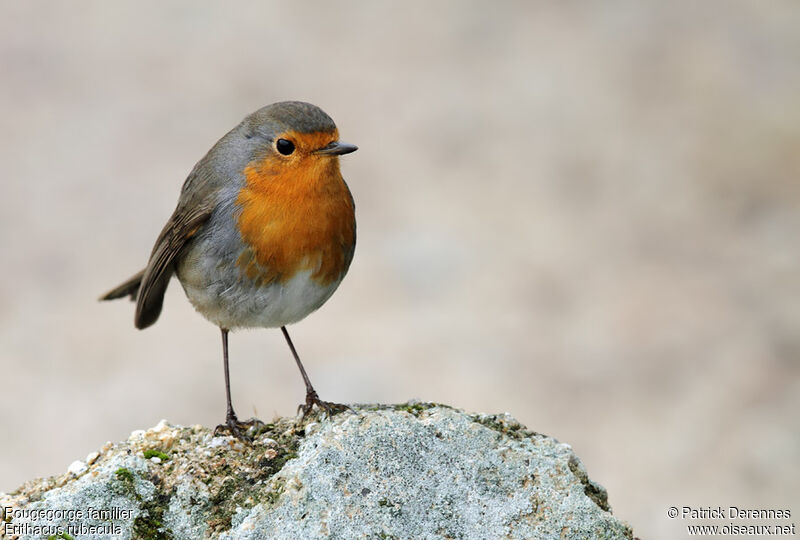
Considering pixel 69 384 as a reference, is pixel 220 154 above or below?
below

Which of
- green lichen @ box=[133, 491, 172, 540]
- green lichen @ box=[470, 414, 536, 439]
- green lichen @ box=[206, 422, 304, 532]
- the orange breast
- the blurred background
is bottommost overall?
green lichen @ box=[133, 491, 172, 540]

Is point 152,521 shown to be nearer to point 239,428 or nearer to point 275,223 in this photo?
point 239,428

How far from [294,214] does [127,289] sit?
1.58 m

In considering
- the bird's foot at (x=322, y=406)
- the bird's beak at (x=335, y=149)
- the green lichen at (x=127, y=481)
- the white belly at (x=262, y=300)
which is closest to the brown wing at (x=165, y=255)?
the white belly at (x=262, y=300)

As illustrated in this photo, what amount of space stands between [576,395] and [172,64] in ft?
22.4

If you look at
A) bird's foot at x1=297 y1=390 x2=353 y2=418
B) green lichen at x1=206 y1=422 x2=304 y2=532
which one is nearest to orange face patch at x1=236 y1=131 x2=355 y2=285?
bird's foot at x1=297 y1=390 x2=353 y2=418

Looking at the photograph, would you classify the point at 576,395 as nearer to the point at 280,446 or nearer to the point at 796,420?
the point at 796,420

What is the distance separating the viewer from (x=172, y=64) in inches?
492

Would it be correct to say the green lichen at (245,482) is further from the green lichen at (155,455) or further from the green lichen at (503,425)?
the green lichen at (503,425)

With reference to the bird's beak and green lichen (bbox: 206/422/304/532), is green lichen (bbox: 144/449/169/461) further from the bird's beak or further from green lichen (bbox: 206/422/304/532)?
the bird's beak

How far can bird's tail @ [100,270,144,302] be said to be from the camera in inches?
209

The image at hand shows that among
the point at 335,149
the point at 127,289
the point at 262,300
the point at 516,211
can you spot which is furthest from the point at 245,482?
the point at 516,211

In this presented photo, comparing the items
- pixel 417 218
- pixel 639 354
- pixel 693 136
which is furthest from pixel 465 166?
pixel 639 354

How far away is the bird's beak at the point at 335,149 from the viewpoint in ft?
13.7
